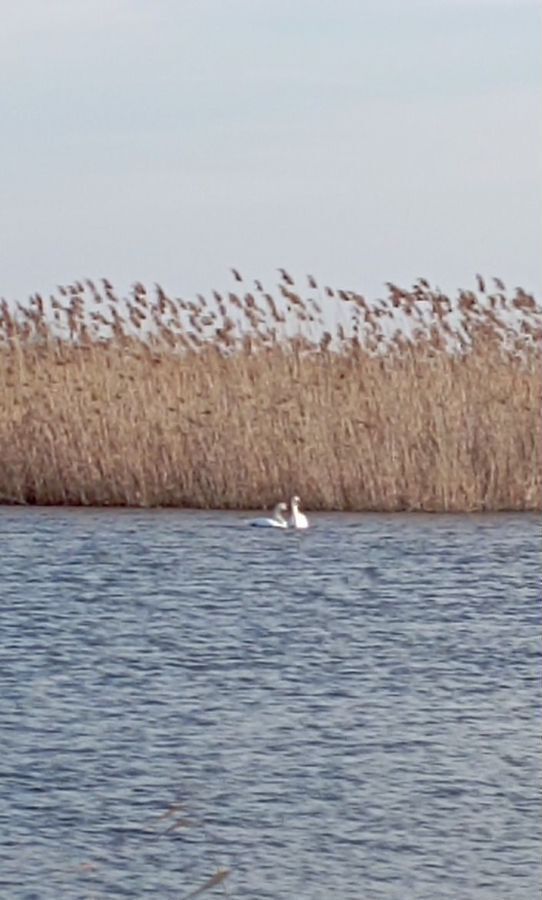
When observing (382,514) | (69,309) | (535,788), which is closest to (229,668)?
(535,788)

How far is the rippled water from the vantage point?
18.4 feet

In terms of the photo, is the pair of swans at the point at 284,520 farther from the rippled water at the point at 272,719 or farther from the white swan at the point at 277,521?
the rippled water at the point at 272,719

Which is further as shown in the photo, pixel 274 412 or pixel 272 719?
pixel 274 412

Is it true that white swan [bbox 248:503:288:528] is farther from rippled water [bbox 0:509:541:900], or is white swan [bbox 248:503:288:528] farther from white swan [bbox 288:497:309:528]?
rippled water [bbox 0:509:541:900]

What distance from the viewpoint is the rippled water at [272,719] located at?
18.4 feet

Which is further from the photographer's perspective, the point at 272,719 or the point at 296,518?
the point at 296,518

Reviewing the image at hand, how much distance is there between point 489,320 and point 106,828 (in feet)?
27.0

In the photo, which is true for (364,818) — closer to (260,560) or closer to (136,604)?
(136,604)

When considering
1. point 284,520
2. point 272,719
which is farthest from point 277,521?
point 272,719

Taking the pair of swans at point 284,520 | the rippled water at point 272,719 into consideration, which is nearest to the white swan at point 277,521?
the pair of swans at point 284,520

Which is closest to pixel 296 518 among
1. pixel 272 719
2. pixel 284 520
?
pixel 284 520

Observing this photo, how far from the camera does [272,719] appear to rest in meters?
7.33

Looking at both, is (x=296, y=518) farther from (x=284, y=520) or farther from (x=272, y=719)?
(x=272, y=719)

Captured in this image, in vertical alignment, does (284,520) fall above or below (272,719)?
above
